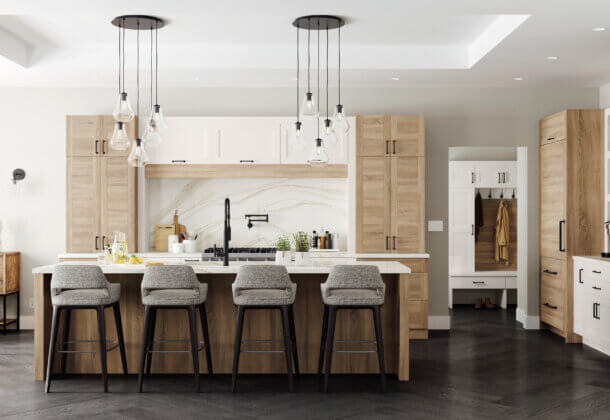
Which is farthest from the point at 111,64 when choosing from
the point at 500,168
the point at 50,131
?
the point at 500,168

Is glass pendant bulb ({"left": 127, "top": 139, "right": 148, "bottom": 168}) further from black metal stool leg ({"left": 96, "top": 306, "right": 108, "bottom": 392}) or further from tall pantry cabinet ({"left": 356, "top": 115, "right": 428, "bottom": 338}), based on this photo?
tall pantry cabinet ({"left": 356, "top": 115, "right": 428, "bottom": 338})

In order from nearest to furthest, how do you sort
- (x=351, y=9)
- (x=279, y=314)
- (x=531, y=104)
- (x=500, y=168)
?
(x=351, y=9)
(x=279, y=314)
(x=531, y=104)
(x=500, y=168)

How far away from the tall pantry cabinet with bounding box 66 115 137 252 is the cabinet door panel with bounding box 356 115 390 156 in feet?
8.16

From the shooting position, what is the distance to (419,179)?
237 inches

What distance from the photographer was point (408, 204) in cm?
604

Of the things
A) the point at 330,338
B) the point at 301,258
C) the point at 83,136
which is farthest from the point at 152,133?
the point at 83,136

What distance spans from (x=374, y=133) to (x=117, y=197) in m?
2.81

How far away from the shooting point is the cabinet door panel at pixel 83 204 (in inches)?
237

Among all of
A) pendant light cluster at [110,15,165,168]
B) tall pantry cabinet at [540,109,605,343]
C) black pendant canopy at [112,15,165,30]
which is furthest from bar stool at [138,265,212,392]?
tall pantry cabinet at [540,109,605,343]

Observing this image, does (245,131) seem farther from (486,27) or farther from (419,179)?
(486,27)

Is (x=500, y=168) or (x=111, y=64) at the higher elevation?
(x=111, y=64)

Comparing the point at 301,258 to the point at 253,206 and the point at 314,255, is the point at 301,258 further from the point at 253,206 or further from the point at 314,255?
the point at 253,206

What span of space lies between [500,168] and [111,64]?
5120 mm

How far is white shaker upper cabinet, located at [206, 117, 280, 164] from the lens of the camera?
6176mm
